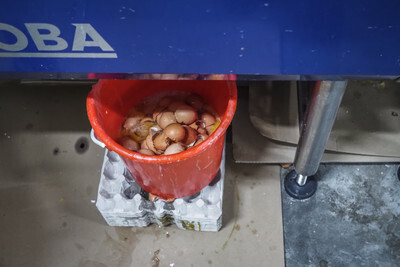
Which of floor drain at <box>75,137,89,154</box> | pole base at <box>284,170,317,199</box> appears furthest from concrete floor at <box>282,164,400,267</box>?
floor drain at <box>75,137,89,154</box>

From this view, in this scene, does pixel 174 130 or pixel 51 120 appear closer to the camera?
pixel 174 130

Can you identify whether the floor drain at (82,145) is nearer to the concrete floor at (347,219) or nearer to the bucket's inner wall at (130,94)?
the bucket's inner wall at (130,94)

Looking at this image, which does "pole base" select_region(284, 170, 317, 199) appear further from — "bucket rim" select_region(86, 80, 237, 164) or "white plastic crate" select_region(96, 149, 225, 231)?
"bucket rim" select_region(86, 80, 237, 164)

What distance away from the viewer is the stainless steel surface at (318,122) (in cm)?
78

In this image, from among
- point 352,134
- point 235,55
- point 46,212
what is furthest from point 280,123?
point 46,212

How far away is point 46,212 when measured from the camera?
1.23m

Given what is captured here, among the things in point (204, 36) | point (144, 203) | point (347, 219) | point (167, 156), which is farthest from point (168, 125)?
point (347, 219)

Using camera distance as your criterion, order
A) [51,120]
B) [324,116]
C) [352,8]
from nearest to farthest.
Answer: [352,8] < [324,116] < [51,120]

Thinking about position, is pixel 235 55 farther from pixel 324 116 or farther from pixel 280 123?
pixel 280 123

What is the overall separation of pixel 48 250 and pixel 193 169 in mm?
550

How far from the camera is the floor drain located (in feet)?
4.35

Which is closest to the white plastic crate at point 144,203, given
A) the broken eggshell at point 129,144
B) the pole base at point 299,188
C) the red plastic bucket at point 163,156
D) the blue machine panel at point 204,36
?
the red plastic bucket at point 163,156

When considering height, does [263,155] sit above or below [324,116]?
below

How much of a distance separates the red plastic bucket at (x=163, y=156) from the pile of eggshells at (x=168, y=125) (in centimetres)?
3
